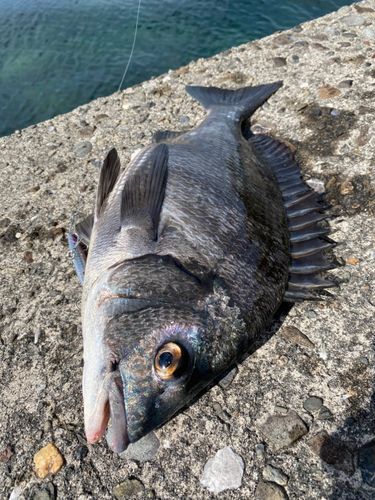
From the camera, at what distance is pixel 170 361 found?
5.12 ft

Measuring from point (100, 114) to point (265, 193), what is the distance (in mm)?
2735

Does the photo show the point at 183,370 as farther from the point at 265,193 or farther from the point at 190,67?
the point at 190,67

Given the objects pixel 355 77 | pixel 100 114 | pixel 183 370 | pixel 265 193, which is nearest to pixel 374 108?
pixel 355 77

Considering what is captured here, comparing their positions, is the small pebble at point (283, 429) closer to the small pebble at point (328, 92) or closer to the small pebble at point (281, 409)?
the small pebble at point (281, 409)

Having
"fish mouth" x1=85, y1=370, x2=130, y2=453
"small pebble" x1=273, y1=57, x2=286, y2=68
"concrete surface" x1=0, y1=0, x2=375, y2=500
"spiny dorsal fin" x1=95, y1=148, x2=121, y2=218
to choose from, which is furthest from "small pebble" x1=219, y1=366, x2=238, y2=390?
"small pebble" x1=273, y1=57, x2=286, y2=68

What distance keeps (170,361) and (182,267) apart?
53 centimetres

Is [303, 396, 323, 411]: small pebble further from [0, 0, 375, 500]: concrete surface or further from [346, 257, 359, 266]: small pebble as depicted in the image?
[346, 257, 359, 266]: small pebble

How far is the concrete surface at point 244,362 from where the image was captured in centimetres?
183

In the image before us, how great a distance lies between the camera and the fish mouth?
1542 millimetres

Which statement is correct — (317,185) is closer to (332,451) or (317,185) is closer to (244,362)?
(244,362)

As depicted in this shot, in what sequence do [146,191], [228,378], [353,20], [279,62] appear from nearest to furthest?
[228,378], [146,191], [279,62], [353,20]

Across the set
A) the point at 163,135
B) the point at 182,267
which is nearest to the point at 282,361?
the point at 182,267

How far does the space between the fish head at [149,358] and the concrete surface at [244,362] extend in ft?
1.33

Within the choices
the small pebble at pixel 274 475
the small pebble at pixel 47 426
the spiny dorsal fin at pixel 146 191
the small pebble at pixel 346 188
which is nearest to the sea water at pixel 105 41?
the spiny dorsal fin at pixel 146 191
